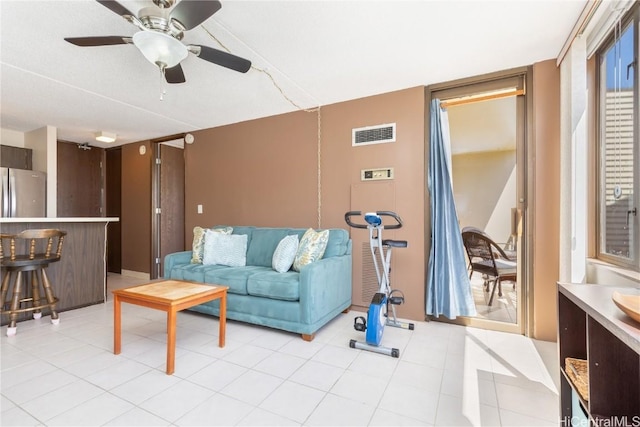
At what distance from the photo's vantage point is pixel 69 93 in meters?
3.20

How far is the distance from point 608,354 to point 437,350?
1.44 meters

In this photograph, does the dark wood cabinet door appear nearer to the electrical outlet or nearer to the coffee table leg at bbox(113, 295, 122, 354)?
the coffee table leg at bbox(113, 295, 122, 354)

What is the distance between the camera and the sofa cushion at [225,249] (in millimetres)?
3316

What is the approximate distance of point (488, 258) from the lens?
10.3 ft

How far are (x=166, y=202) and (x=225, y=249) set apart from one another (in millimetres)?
2485

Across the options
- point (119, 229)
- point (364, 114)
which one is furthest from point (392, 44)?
point (119, 229)

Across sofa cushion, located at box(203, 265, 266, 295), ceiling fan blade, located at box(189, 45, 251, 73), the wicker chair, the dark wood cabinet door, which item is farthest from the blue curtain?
the dark wood cabinet door

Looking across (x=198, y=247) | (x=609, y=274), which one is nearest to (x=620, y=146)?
(x=609, y=274)

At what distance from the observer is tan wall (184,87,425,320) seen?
3031mm

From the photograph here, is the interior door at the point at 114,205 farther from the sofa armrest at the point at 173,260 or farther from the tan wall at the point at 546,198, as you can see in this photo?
the tan wall at the point at 546,198

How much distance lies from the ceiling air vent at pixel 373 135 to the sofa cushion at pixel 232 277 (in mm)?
1786

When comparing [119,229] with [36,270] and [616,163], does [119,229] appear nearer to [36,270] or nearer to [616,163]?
[36,270]

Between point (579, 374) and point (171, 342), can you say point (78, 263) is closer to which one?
point (171, 342)

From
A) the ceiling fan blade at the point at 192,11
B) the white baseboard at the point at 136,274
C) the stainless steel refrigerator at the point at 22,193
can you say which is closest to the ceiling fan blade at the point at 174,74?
the ceiling fan blade at the point at 192,11
